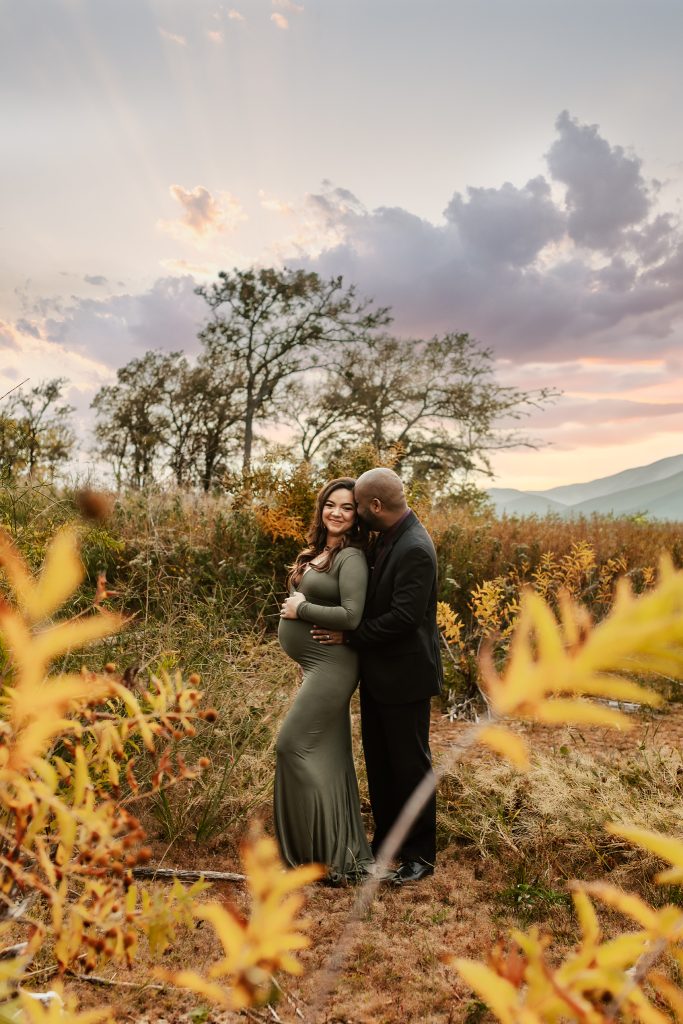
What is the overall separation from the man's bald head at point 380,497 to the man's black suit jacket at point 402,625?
0.08 meters

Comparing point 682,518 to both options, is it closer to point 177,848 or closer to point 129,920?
point 177,848

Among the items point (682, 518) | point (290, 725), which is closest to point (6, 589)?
point (290, 725)

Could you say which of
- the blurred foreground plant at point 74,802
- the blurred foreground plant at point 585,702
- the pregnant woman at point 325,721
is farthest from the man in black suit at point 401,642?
the blurred foreground plant at point 585,702

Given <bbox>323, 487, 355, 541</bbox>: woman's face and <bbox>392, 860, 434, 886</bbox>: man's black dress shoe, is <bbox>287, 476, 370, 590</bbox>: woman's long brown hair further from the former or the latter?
<bbox>392, 860, 434, 886</bbox>: man's black dress shoe

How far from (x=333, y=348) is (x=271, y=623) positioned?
1913 centimetres

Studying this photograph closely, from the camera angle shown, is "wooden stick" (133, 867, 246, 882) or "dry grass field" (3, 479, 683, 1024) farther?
"wooden stick" (133, 867, 246, 882)

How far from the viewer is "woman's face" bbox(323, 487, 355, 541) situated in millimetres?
3570

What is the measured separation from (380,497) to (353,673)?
901mm

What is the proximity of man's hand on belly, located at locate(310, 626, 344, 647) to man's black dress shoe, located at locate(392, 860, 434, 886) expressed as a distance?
116cm

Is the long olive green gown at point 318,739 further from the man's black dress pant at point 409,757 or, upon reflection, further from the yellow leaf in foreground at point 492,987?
the yellow leaf in foreground at point 492,987

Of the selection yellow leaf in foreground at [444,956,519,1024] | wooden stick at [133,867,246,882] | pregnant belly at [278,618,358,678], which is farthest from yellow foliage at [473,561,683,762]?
pregnant belly at [278,618,358,678]

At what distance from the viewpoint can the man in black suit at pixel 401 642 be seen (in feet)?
10.9

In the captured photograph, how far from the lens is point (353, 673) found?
11.6ft

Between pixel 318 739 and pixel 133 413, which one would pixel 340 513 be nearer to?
pixel 318 739
